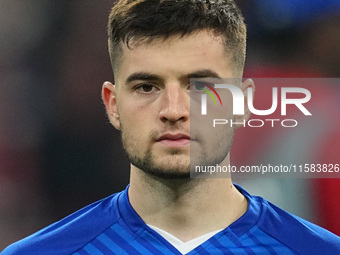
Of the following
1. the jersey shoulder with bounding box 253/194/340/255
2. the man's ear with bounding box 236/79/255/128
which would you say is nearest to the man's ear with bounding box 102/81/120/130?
the man's ear with bounding box 236/79/255/128

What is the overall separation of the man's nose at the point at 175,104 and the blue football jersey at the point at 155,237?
57cm

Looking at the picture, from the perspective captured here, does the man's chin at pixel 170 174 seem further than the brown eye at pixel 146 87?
No

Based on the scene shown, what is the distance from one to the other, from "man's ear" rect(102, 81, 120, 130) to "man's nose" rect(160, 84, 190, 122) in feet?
1.24

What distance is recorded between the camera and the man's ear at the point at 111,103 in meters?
3.24

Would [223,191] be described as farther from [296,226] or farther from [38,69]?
[38,69]

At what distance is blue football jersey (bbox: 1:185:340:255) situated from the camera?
3.09 m

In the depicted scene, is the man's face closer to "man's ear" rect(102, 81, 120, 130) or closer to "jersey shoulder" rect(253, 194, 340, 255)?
"man's ear" rect(102, 81, 120, 130)

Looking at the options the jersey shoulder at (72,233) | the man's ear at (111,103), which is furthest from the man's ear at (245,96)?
the jersey shoulder at (72,233)

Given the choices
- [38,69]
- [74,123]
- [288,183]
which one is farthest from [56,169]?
[288,183]

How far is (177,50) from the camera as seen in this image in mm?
2986

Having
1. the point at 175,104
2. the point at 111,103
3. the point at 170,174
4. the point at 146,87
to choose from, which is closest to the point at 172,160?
the point at 170,174

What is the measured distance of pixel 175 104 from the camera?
2.90 metres

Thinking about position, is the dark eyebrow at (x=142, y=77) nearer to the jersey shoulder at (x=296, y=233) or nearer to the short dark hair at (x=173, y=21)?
the short dark hair at (x=173, y=21)

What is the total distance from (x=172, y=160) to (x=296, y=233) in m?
0.74
